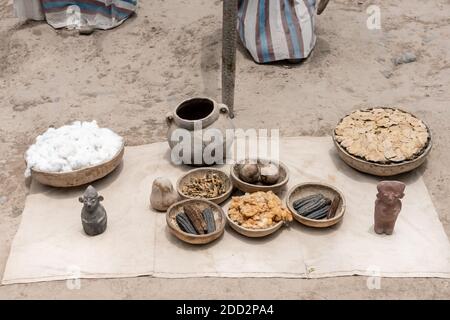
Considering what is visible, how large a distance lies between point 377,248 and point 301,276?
2.28 ft

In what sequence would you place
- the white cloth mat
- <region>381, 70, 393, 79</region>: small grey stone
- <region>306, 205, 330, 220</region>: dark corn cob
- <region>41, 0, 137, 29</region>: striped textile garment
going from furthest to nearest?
<region>41, 0, 137, 29</region>: striped textile garment, <region>381, 70, 393, 79</region>: small grey stone, <region>306, 205, 330, 220</region>: dark corn cob, the white cloth mat

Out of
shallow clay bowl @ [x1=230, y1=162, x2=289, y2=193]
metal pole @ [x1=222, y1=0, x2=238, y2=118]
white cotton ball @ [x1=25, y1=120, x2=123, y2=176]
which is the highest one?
metal pole @ [x1=222, y1=0, x2=238, y2=118]

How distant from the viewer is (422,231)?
516cm

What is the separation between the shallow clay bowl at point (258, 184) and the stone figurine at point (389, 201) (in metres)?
0.87

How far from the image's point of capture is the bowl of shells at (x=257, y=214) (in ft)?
16.5

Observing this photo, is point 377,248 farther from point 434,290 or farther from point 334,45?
point 334,45

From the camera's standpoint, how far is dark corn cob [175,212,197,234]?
5.06 meters

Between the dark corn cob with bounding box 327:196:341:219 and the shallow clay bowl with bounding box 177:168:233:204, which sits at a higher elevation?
the dark corn cob with bounding box 327:196:341:219

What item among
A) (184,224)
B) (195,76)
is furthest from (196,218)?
(195,76)

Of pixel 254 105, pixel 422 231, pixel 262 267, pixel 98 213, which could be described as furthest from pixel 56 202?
pixel 422 231

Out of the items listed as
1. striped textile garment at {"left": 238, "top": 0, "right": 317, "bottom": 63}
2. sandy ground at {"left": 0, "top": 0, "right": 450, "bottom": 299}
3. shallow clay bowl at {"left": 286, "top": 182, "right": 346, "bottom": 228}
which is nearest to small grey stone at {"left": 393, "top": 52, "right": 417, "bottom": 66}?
sandy ground at {"left": 0, "top": 0, "right": 450, "bottom": 299}

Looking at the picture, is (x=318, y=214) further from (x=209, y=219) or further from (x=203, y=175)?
(x=203, y=175)

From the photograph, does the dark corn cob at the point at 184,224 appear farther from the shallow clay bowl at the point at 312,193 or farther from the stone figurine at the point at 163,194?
the shallow clay bowl at the point at 312,193

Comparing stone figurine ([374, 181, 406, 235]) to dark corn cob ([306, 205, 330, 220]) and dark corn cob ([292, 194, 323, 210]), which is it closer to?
dark corn cob ([306, 205, 330, 220])
